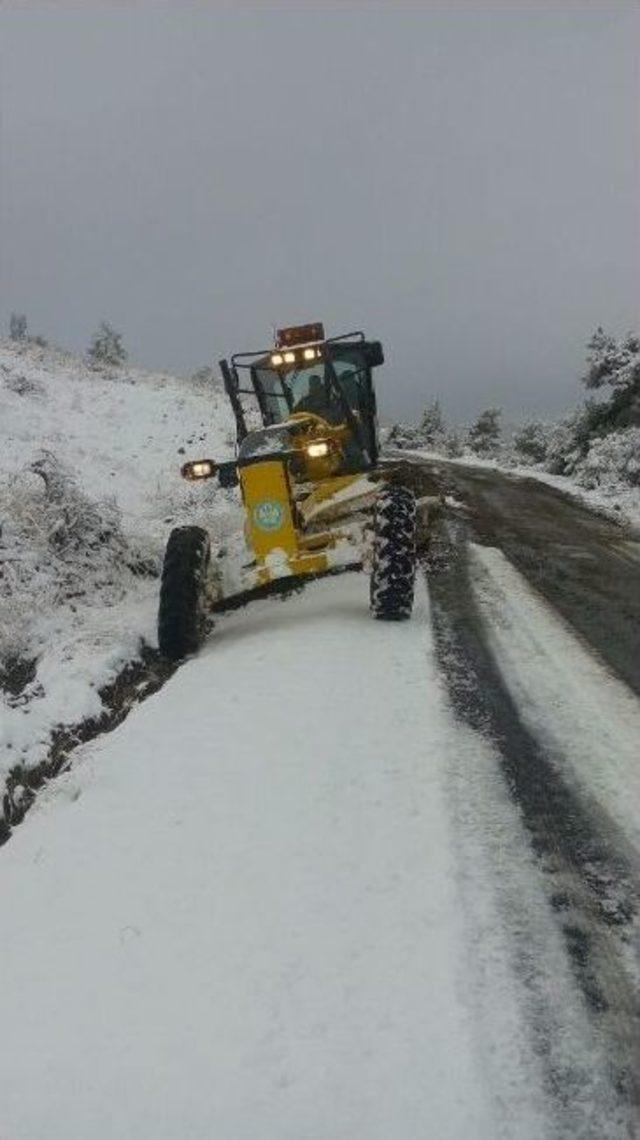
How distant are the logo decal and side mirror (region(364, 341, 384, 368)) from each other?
3.32m

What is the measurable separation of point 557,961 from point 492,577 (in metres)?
6.15

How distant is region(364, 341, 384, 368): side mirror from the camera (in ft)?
33.3

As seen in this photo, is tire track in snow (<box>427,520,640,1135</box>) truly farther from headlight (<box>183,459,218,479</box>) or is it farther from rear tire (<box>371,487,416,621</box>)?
headlight (<box>183,459,218,479</box>)

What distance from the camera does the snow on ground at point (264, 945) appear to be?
263cm

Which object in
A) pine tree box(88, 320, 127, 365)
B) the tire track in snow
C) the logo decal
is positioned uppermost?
pine tree box(88, 320, 127, 365)

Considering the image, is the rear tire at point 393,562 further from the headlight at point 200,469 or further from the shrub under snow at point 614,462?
the shrub under snow at point 614,462

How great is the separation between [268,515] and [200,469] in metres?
0.74

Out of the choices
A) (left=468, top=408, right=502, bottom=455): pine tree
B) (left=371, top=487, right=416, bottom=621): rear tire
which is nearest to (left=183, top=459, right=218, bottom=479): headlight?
(left=371, top=487, right=416, bottom=621): rear tire

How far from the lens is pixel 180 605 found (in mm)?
7180

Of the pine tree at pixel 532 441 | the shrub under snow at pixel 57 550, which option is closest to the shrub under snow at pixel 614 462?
the pine tree at pixel 532 441

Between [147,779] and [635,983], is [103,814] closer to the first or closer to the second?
[147,779]

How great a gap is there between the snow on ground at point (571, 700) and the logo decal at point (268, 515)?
1919mm

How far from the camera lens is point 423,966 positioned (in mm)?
3100

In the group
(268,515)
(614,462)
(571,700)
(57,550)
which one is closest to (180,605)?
(268,515)
